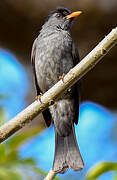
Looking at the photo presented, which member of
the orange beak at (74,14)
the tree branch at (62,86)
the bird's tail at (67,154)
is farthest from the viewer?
the orange beak at (74,14)

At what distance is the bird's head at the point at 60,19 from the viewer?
430 centimetres

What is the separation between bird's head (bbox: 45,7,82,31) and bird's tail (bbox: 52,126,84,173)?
127 centimetres

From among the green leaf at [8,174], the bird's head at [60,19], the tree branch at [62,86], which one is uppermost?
the bird's head at [60,19]

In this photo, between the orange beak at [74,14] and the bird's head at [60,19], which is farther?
the bird's head at [60,19]

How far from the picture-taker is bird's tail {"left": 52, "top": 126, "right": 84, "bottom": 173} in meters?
3.18

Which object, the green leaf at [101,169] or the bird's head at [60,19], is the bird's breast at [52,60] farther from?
the green leaf at [101,169]

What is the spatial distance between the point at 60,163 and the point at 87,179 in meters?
0.83

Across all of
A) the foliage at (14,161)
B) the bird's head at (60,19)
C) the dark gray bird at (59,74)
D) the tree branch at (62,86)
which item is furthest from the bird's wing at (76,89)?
the tree branch at (62,86)

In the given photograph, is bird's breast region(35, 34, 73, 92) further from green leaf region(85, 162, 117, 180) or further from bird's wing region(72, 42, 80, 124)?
green leaf region(85, 162, 117, 180)

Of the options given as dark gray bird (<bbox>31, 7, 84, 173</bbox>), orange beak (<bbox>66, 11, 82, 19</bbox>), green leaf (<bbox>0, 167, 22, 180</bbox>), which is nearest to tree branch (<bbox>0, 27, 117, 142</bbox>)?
green leaf (<bbox>0, 167, 22, 180</bbox>)

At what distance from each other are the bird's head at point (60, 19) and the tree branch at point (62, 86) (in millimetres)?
1880

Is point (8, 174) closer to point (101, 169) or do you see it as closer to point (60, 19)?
point (101, 169)

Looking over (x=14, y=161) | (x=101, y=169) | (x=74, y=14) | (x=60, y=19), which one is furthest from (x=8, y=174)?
(x=60, y=19)

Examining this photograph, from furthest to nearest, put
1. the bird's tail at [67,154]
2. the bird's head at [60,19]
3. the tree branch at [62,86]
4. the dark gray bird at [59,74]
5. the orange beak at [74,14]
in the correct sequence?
1. the bird's head at [60,19]
2. the orange beak at [74,14]
3. the dark gray bird at [59,74]
4. the bird's tail at [67,154]
5. the tree branch at [62,86]
